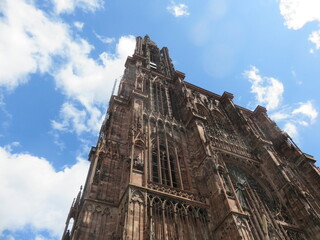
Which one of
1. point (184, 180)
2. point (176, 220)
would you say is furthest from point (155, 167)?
point (176, 220)

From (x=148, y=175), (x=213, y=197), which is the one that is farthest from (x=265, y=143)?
(x=148, y=175)

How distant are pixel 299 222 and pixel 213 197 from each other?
629 cm

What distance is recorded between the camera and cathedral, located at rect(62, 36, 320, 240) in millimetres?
11633

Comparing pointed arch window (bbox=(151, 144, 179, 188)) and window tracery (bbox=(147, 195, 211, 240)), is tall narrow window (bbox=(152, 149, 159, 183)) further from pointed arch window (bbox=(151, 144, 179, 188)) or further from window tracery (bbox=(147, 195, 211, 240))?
window tracery (bbox=(147, 195, 211, 240))

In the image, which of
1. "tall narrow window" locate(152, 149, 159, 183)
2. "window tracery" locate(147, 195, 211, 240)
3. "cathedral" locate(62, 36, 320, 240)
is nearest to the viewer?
"window tracery" locate(147, 195, 211, 240)

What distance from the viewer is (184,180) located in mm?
15664

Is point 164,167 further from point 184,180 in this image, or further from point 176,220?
point 176,220

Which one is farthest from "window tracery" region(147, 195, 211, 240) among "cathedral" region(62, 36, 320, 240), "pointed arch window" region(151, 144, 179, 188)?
"pointed arch window" region(151, 144, 179, 188)

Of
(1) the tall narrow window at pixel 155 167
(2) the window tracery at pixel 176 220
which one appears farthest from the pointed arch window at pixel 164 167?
(2) the window tracery at pixel 176 220

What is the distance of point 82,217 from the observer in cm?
1122

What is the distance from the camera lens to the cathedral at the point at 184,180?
1163 centimetres

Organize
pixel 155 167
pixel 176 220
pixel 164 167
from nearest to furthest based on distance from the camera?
pixel 176 220, pixel 155 167, pixel 164 167

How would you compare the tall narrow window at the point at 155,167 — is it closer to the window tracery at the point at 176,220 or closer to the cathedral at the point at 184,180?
the cathedral at the point at 184,180

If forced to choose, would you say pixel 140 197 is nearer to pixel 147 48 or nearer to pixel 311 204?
pixel 311 204
